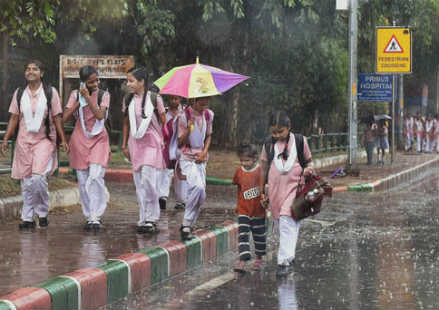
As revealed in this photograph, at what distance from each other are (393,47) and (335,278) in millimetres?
16463

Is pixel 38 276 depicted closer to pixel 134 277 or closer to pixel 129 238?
pixel 134 277

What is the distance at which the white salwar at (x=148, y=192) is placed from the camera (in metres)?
10.1

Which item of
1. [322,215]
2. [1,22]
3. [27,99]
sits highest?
[1,22]

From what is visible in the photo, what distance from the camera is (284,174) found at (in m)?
8.88

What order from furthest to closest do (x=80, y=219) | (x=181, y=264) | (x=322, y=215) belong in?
(x=322, y=215) < (x=80, y=219) < (x=181, y=264)

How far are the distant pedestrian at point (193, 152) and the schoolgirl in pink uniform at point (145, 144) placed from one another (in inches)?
13.7

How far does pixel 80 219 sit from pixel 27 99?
6.33 feet

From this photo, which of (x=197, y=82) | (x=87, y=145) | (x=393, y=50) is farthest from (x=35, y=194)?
(x=393, y=50)

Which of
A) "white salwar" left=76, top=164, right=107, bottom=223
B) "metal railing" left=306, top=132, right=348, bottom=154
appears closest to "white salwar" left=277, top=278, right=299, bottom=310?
"white salwar" left=76, top=164, right=107, bottom=223

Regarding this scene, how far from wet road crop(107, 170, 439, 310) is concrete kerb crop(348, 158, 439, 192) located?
6235 millimetres

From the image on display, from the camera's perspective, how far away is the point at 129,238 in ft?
32.1

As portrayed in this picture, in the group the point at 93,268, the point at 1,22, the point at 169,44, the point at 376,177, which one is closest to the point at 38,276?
the point at 93,268

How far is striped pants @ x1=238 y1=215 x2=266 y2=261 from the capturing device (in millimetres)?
8984

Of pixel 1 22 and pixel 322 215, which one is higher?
pixel 1 22
